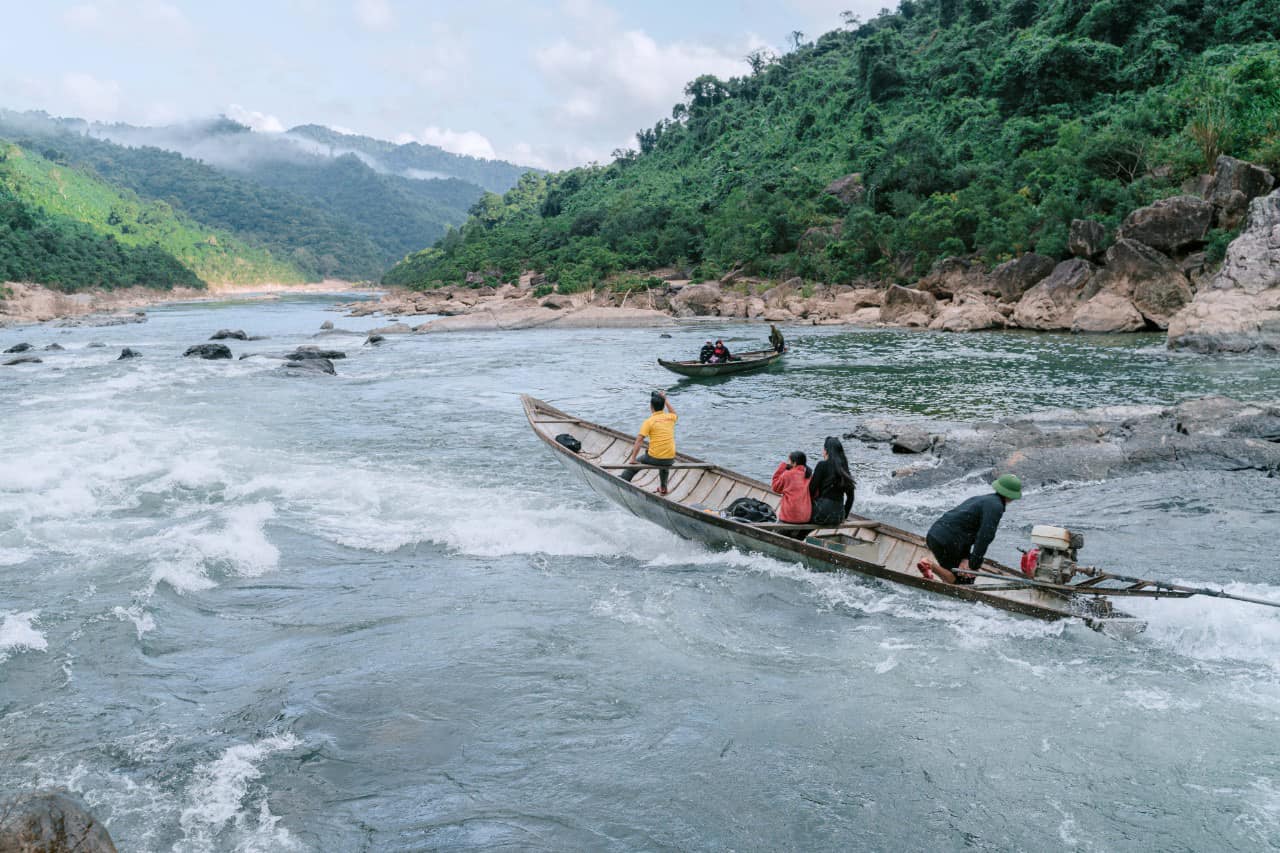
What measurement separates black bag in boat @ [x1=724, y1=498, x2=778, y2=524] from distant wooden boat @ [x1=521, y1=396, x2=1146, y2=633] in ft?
0.78

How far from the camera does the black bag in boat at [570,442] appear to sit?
1287 cm

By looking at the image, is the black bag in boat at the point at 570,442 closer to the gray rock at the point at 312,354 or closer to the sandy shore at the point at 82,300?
the gray rock at the point at 312,354

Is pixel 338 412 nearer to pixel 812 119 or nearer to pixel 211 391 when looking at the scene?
pixel 211 391

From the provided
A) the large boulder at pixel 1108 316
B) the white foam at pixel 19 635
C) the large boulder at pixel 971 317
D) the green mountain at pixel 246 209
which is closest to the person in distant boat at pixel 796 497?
the white foam at pixel 19 635

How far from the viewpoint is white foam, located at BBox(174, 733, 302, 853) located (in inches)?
184

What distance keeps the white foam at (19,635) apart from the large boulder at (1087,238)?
33640 millimetres

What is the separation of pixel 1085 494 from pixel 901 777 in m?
7.46

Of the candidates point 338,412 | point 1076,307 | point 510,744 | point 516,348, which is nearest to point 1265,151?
point 1076,307

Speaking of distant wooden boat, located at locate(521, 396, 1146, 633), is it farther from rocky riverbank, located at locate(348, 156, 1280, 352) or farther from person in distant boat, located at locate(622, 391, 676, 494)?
rocky riverbank, located at locate(348, 156, 1280, 352)

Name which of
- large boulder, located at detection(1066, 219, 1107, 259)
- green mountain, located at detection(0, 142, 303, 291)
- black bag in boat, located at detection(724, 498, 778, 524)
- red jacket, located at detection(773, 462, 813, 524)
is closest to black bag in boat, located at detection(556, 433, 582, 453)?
black bag in boat, located at detection(724, 498, 778, 524)

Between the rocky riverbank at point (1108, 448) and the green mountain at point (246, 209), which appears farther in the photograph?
the green mountain at point (246, 209)

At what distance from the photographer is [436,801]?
16.8 ft

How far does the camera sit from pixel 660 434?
35.4ft

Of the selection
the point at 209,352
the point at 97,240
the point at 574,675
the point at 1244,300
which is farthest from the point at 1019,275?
the point at 97,240
